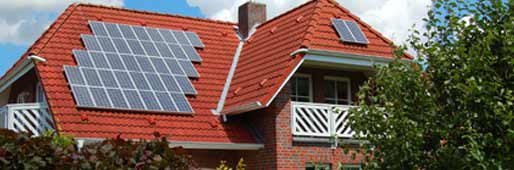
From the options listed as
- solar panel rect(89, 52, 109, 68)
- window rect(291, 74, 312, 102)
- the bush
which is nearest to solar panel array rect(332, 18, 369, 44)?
window rect(291, 74, 312, 102)

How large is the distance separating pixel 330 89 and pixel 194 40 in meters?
4.15

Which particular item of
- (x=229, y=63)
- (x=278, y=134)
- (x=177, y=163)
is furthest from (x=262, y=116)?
(x=177, y=163)

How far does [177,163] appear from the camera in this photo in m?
7.43

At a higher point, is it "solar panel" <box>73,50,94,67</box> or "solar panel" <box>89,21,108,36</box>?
"solar panel" <box>89,21,108,36</box>

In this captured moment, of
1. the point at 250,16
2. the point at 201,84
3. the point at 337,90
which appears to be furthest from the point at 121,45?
the point at 337,90

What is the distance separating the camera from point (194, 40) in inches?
919

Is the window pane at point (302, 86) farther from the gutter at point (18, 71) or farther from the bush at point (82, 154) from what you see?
the bush at point (82, 154)

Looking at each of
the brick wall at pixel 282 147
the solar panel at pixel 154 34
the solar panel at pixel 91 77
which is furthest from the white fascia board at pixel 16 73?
the brick wall at pixel 282 147

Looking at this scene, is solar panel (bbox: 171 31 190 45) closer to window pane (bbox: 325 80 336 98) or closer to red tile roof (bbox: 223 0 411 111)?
red tile roof (bbox: 223 0 411 111)

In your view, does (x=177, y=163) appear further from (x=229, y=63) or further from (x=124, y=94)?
(x=229, y=63)

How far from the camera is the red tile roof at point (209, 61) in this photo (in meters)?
19.0

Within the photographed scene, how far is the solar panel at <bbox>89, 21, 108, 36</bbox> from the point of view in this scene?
21.7m

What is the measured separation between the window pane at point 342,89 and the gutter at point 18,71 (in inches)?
300

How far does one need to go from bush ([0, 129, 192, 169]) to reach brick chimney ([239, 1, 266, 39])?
17.4m
